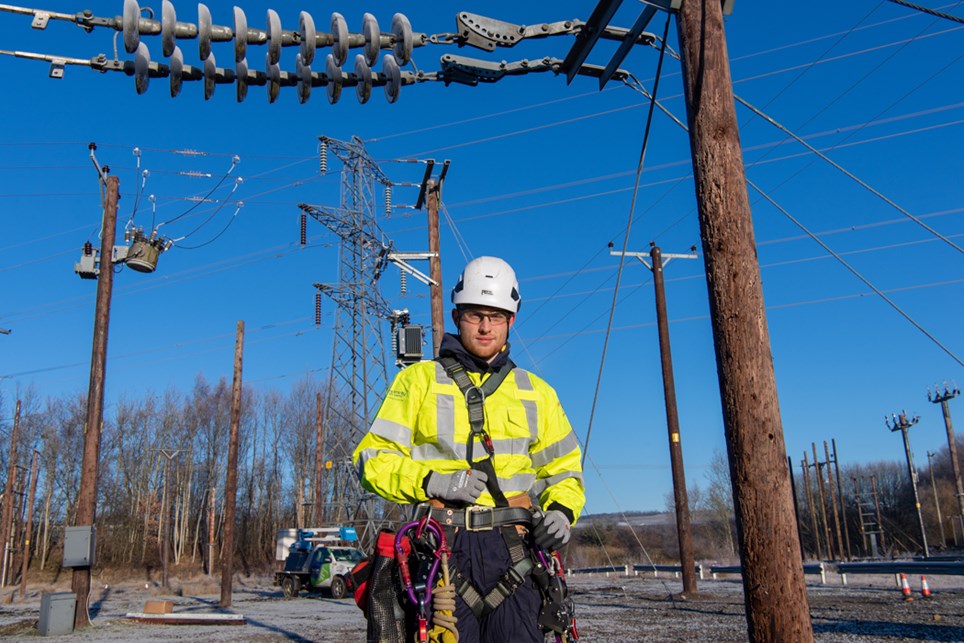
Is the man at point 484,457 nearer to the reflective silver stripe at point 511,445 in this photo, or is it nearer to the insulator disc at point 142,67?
the reflective silver stripe at point 511,445

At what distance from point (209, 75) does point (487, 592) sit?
741 centimetres

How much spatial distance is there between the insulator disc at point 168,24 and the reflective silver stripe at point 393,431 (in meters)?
6.50

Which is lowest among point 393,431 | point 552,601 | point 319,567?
point 319,567

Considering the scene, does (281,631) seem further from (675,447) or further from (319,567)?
(319,567)

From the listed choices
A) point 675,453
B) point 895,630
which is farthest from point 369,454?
point 675,453

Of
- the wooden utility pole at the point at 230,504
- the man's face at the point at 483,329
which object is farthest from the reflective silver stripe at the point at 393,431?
the wooden utility pole at the point at 230,504

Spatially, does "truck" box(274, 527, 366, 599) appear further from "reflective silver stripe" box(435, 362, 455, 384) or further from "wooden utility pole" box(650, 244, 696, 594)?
"reflective silver stripe" box(435, 362, 455, 384)

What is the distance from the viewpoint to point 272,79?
9.02 meters

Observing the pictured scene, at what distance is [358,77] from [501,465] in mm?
6712

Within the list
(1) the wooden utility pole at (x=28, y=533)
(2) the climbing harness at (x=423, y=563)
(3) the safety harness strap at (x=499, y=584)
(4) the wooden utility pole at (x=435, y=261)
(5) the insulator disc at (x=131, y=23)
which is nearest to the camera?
(2) the climbing harness at (x=423, y=563)

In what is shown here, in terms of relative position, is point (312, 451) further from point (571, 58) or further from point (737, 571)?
point (571, 58)

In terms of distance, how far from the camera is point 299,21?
8.68 meters

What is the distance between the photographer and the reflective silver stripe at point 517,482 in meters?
3.53

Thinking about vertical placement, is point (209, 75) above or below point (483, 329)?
above
